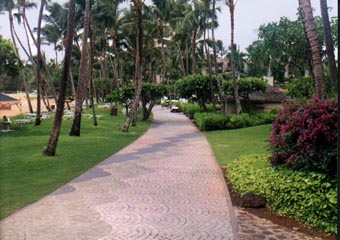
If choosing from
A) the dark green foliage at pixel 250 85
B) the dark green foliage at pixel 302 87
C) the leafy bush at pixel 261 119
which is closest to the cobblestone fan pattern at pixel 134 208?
the leafy bush at pixel 261 119

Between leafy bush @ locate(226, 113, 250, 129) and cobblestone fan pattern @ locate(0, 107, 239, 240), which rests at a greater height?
leafy bush @ locate(226, 113, 250, 129)

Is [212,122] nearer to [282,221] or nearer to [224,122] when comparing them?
[224,122]

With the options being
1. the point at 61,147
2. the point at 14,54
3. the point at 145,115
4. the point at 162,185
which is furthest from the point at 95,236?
the point at 14,54

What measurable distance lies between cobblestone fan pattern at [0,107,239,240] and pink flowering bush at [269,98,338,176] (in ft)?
4.74

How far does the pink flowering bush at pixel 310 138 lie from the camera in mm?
6812

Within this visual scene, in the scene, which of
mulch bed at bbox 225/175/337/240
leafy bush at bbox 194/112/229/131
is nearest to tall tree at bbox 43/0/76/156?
mulch bed at bbox 225/175/337/240

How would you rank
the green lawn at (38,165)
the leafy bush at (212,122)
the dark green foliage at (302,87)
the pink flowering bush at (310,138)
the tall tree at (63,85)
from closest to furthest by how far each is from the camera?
the pink flowering bush at (310,138)
the green lawn at (38,165)
the tall tree at (63,85)
the leafy bush at (212,122)
the dark green foliage at (302,87)

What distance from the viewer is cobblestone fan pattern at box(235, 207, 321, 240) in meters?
6.04

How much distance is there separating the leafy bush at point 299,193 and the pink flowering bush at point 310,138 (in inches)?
7.8

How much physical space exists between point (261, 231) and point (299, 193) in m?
0.90

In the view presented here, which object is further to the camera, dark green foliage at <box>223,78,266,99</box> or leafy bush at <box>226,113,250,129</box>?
dark green foliage at <box>223,78,266,99</box>

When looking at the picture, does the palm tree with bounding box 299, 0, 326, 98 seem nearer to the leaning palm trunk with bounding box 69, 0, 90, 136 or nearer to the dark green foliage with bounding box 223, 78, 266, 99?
the leaning palm trunk with bounding box 69, 0, 90, 136

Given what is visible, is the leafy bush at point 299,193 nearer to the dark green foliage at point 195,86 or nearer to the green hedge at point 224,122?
the green hedge at point 224,122

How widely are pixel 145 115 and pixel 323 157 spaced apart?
29091 millimetres
